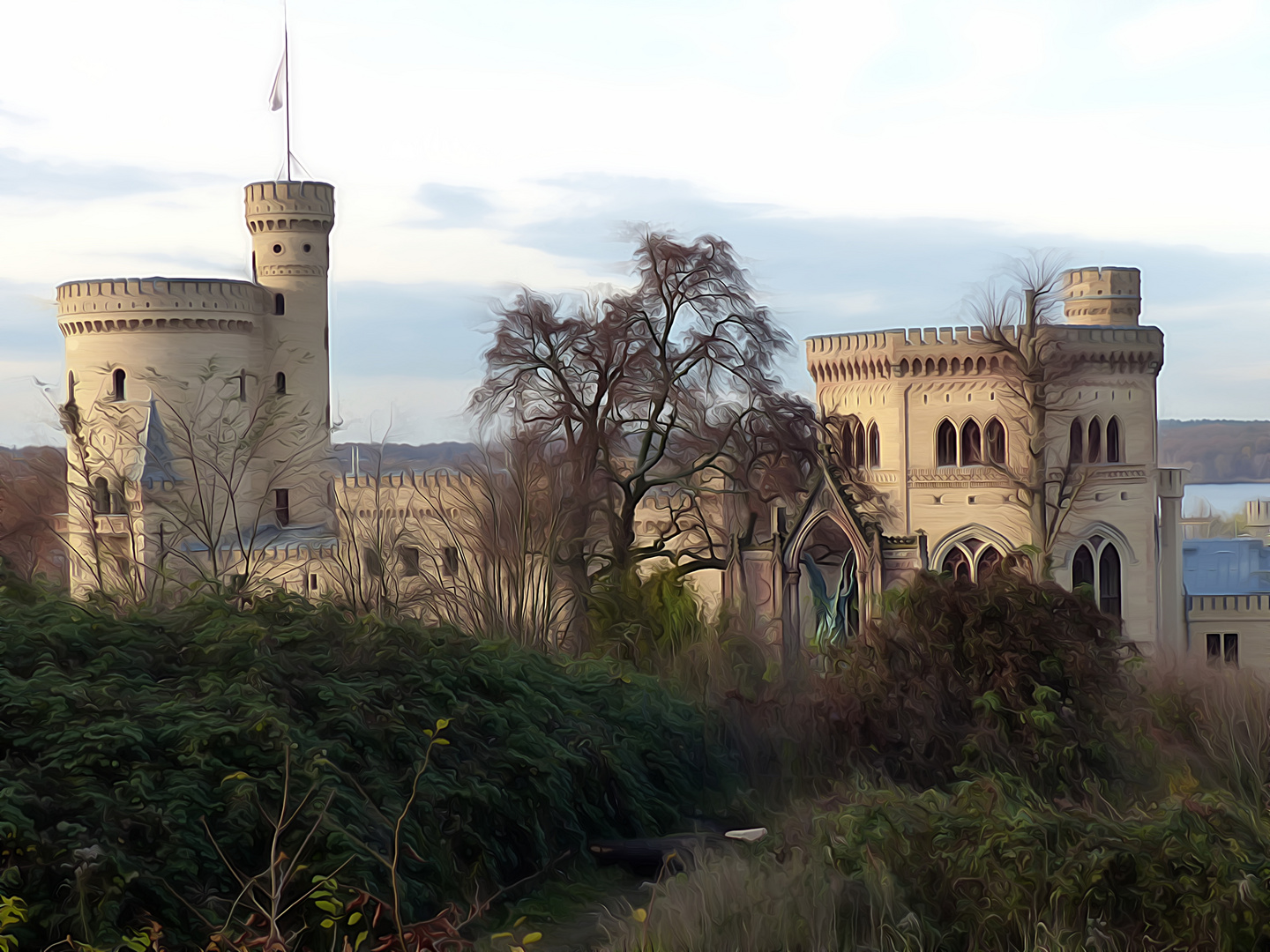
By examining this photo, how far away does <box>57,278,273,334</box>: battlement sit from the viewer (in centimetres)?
4725

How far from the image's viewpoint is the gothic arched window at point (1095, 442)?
3447 centimetres

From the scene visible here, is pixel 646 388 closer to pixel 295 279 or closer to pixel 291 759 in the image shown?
pixel 291 759

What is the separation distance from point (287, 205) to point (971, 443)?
2628cm

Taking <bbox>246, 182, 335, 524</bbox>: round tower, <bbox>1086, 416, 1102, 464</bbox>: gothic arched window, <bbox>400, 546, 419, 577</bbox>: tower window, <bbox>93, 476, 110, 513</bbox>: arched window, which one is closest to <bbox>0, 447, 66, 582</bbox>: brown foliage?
<bbox>93, 476, 110, 513</bbox>: arched window

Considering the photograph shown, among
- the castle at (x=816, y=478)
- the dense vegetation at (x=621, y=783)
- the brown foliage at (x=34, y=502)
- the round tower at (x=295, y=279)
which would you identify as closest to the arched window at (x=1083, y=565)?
the castle at (x=816, y=478)

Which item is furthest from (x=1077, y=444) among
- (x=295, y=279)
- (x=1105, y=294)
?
(x=295, y=279)

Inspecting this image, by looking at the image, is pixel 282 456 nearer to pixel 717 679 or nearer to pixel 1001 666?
pixel 717 679

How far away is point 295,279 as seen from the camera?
50.5 metres

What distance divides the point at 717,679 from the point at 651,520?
19.8 m

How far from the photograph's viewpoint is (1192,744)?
1435 centimetres

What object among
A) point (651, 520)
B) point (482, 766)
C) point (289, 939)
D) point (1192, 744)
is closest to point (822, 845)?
point (482, 766)

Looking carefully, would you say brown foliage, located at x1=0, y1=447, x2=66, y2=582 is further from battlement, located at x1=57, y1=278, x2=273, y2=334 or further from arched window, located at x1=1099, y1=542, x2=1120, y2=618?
arched window, located at x1=1099, y1=542, x2=1120, y2=618

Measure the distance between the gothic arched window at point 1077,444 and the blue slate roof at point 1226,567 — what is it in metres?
8.06

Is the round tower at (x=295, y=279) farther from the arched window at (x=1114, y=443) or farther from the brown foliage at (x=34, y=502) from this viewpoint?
the arched window at (x=1114, y=443)
